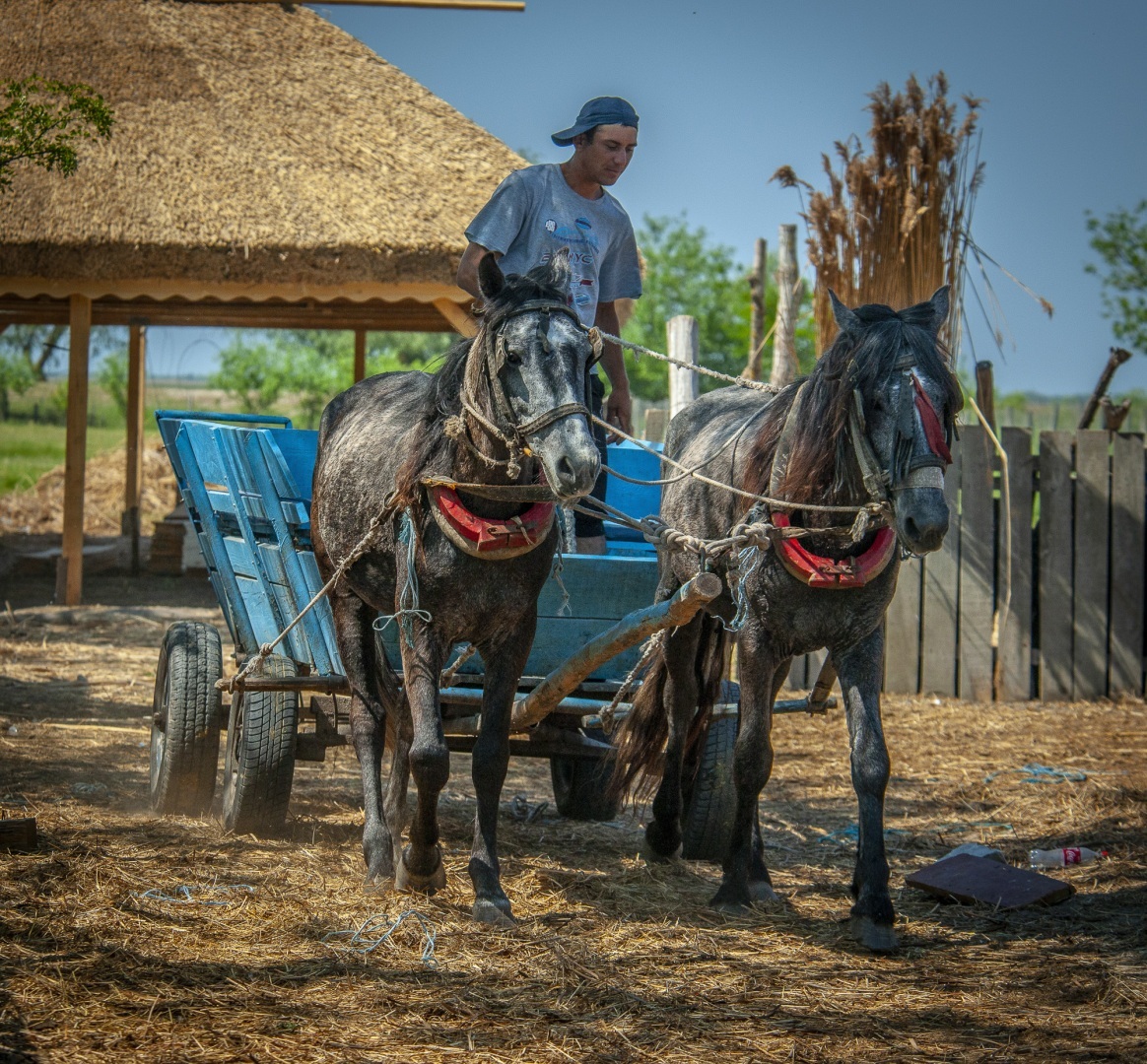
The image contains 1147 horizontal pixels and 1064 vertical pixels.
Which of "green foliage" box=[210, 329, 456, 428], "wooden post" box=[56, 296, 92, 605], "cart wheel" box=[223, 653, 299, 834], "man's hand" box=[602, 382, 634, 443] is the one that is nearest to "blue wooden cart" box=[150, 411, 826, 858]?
"cart wheel" box=[223, 653, 299, 834]

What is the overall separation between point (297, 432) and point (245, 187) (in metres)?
6.28

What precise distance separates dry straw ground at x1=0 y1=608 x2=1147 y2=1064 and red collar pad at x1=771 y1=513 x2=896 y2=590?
42.7 inches

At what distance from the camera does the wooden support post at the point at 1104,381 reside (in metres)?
8.22

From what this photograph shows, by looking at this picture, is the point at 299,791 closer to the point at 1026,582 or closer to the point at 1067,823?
the point at 1067,823

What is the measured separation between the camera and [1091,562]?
7.82 m

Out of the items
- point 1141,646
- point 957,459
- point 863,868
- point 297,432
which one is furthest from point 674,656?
point 1141,646

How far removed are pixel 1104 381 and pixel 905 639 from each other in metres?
2.33

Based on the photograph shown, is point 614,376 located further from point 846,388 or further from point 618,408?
point 846,388

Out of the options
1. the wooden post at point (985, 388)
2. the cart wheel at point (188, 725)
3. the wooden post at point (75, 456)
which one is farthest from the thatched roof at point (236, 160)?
the cart wheel at point (188, 725)

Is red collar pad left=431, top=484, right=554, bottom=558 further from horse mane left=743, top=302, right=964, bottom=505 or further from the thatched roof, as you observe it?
the thatched roof

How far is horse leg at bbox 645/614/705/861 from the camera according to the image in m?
4.67

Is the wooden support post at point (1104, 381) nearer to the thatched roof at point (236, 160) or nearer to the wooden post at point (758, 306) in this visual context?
the wooden post at point (758, 306)

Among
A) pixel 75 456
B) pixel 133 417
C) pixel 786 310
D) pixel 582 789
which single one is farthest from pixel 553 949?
pixel 133 417

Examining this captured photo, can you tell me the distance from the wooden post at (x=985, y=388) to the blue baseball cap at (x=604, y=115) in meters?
4.75
